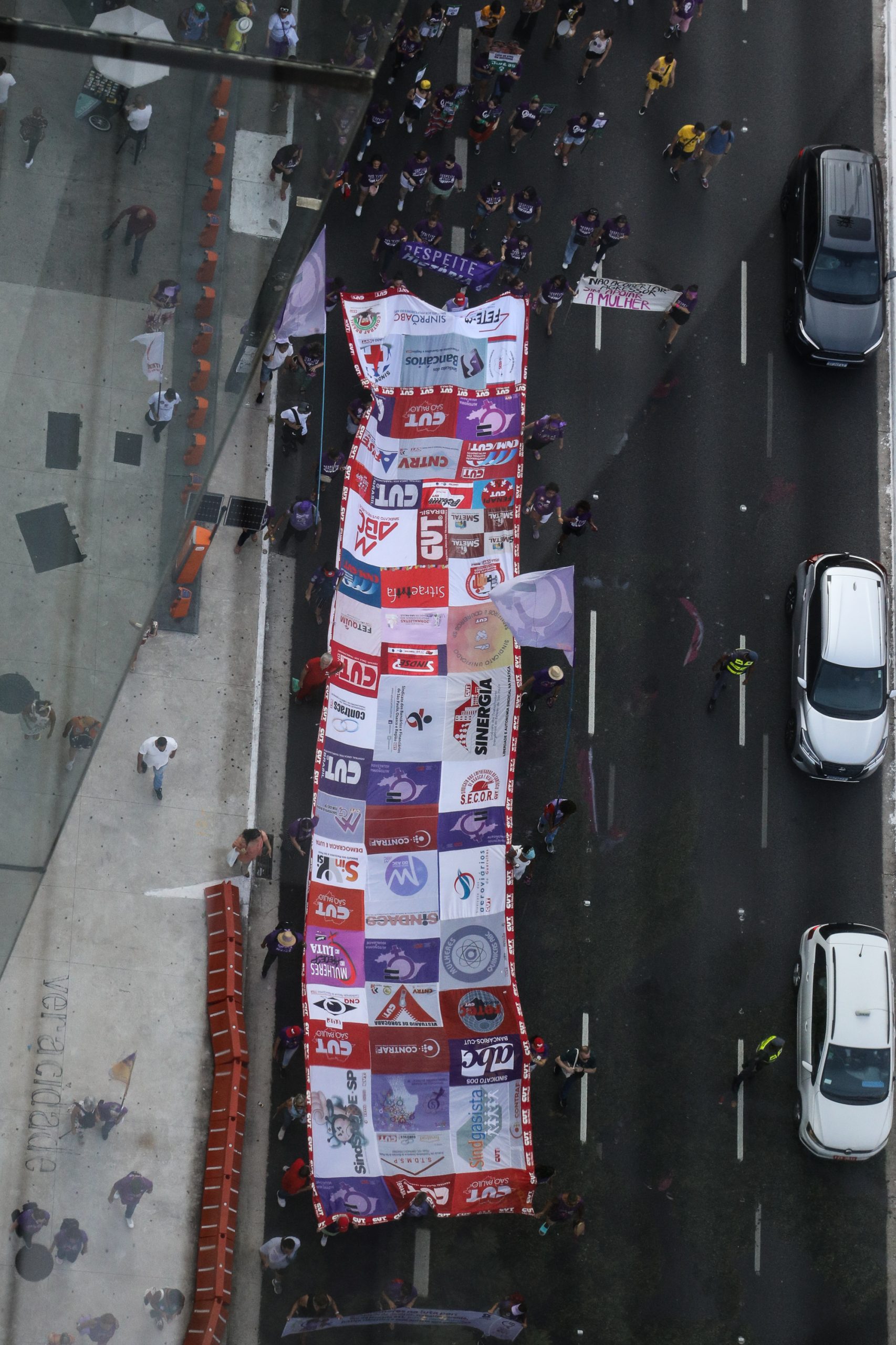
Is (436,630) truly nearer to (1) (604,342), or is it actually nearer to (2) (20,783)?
(1) (604,342)

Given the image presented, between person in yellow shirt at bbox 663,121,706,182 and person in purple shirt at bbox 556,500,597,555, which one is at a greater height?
person in yellow shirt at bbox 663,121,706,182

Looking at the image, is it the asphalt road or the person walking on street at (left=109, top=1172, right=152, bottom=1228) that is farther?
the asphalt road

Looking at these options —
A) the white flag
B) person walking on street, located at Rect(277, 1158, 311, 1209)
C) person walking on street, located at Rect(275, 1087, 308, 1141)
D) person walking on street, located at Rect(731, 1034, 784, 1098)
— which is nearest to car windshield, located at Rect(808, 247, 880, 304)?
person walking on street, located at Rect(731, 1034, 784, 1098)

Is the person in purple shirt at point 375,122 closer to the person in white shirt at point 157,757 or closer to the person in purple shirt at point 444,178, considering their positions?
the person in purple shirt at point 444,178

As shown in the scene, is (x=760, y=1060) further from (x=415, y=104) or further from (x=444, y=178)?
(x=415, y=104)

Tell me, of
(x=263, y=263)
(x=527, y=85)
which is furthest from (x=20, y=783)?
(x=527, y=85)

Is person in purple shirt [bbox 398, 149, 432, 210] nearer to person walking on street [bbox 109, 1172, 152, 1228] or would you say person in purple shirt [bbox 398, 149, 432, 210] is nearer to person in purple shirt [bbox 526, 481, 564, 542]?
person in purple shirt [bbox 526, 481, 564, 542]

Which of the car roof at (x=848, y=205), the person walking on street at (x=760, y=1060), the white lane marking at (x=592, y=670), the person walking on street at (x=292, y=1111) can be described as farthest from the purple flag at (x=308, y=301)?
the person walking on street at (x=760, y=1060)
